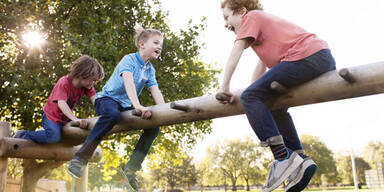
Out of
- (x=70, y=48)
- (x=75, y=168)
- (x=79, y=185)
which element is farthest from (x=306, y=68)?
(x=70, y=48)

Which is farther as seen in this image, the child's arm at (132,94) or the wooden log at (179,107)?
the child's arm at (132,94)

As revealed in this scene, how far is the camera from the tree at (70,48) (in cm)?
846

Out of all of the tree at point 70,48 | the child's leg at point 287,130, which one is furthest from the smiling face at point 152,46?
the tree at point 70,48

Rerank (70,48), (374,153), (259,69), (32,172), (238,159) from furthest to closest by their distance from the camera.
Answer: (374,153), (238,159), (32,172), (70,48), (259,69)

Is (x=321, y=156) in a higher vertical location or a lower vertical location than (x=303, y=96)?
lower

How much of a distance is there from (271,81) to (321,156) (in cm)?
5821

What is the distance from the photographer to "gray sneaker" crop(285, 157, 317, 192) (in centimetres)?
227

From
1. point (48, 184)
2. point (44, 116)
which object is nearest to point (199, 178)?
point (48, 184)

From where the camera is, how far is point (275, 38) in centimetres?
257

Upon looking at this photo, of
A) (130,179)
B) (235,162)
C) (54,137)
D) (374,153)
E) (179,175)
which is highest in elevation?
(54,137)

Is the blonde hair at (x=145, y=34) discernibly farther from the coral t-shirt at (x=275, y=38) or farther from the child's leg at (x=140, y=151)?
the coral t-shirt at (x=275, y=38)

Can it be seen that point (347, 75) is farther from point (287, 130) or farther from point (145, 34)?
point (145, 34)

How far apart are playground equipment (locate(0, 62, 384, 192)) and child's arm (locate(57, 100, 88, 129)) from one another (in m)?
0.07

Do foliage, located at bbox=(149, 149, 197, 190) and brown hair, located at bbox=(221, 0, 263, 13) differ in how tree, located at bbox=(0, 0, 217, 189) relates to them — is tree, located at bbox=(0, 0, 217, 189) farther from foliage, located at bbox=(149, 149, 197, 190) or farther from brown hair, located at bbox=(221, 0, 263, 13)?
foliage, located at bbox=(149, 149, 197, 190)
